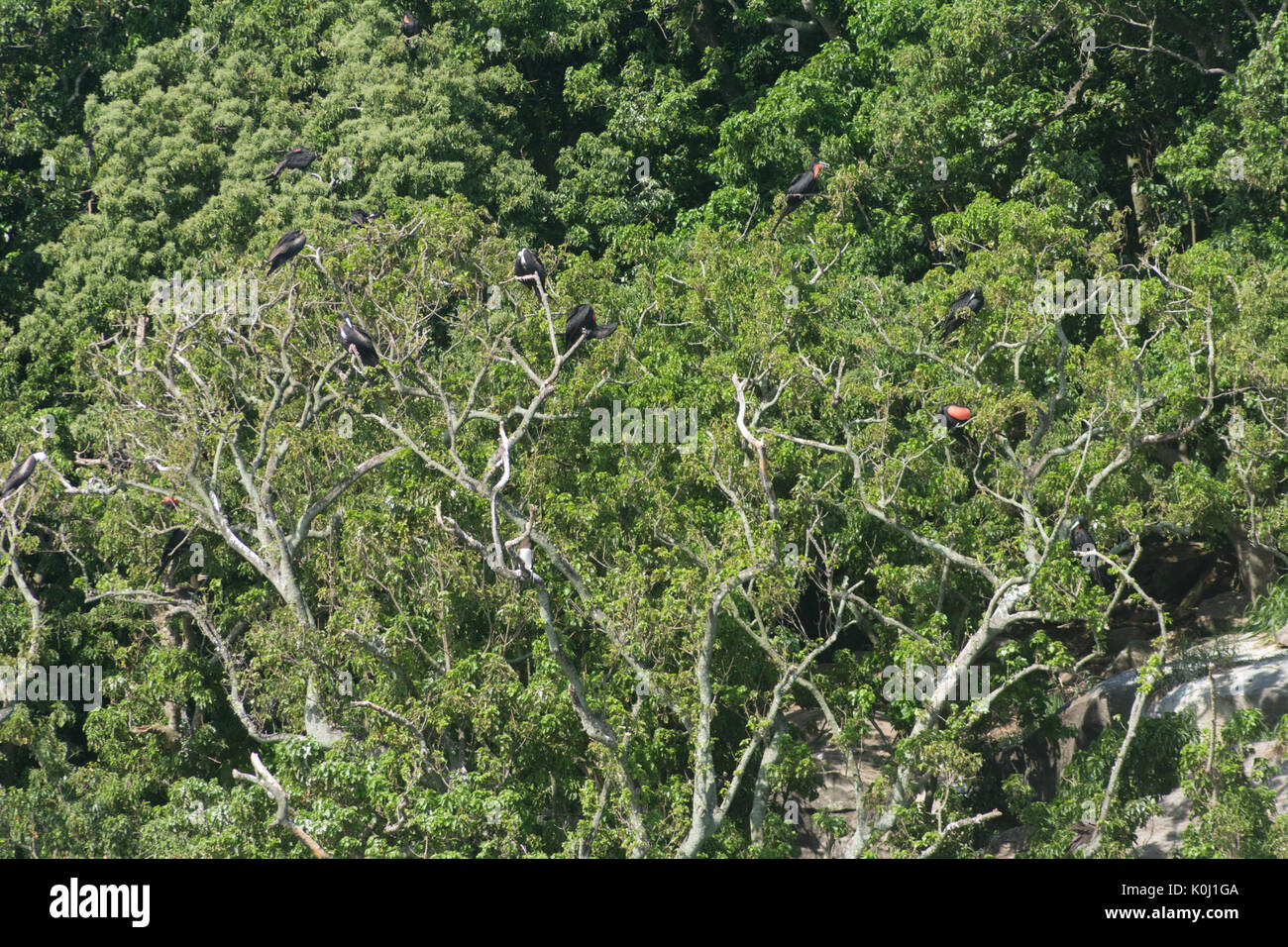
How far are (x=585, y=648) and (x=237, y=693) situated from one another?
12.3ft

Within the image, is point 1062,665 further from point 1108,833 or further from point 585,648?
point 585,648

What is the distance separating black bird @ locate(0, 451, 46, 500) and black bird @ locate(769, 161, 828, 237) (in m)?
9.46

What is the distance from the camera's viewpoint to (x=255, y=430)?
60.9 feet

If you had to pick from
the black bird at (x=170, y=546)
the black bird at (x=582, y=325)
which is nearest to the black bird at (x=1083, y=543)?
the black bird at (x=582, y=325)

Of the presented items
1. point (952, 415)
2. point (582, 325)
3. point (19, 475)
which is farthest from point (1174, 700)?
point (19, 475)

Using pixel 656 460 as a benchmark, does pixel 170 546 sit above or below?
below

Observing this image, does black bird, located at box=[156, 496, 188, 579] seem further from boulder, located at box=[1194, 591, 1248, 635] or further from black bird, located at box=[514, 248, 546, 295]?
boulder, located at box=[1194, 591, 1248, 635]

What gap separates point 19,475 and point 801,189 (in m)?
10.2

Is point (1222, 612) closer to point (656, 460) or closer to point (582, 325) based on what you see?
point (656, 460)

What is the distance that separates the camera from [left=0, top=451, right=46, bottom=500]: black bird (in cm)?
1631

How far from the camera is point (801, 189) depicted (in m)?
19.9

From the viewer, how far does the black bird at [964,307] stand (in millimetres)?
16625
